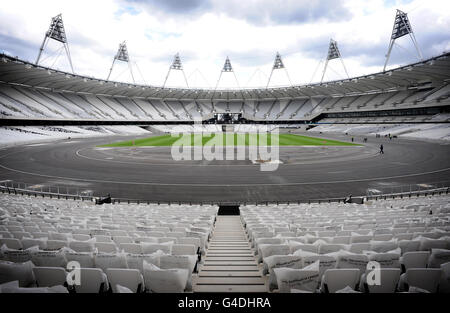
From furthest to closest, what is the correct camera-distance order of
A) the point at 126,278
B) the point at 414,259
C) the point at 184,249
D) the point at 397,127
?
the point at 397,127 < the point at 184,249 < the point at 414,259 < the point at 126,278

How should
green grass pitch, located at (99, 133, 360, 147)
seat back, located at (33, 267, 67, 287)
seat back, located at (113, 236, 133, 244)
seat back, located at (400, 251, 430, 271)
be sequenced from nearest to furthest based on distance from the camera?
seat back, located at (33, 267, 67, 287)
seat back, located at (400, 251, 430, 271)
seat back, located at (113, 236, 133, 244)
green grass pitch, located at (99, 133, 360, 147)

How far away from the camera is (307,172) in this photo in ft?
78.0

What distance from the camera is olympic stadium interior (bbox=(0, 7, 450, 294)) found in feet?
11.3

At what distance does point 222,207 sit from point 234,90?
9707 centimetres

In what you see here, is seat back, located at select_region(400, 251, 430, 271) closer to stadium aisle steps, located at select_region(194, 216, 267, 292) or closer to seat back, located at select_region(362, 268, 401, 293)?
seat back, located at select_region(362, 268, 401, 293)

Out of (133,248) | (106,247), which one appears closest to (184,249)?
(133,248)

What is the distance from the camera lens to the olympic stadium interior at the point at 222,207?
11.3 feet

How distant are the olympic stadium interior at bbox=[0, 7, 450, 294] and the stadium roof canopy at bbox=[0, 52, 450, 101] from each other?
60 cm

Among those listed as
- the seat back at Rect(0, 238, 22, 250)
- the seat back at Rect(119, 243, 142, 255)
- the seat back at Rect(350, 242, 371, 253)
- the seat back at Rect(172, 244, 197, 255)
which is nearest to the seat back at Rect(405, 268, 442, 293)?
the seat back at Rect(350, 242, 371, 253)

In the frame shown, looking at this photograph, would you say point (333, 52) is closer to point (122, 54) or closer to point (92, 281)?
point (122, 54)

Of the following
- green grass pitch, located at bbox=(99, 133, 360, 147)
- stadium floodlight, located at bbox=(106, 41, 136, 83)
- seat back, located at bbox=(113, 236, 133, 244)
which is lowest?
seat back, located at bbox=(113, 236, 133, 244)

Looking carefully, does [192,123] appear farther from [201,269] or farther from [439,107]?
[201,269]

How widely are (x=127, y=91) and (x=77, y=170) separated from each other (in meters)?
78.4

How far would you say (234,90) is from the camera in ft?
345
